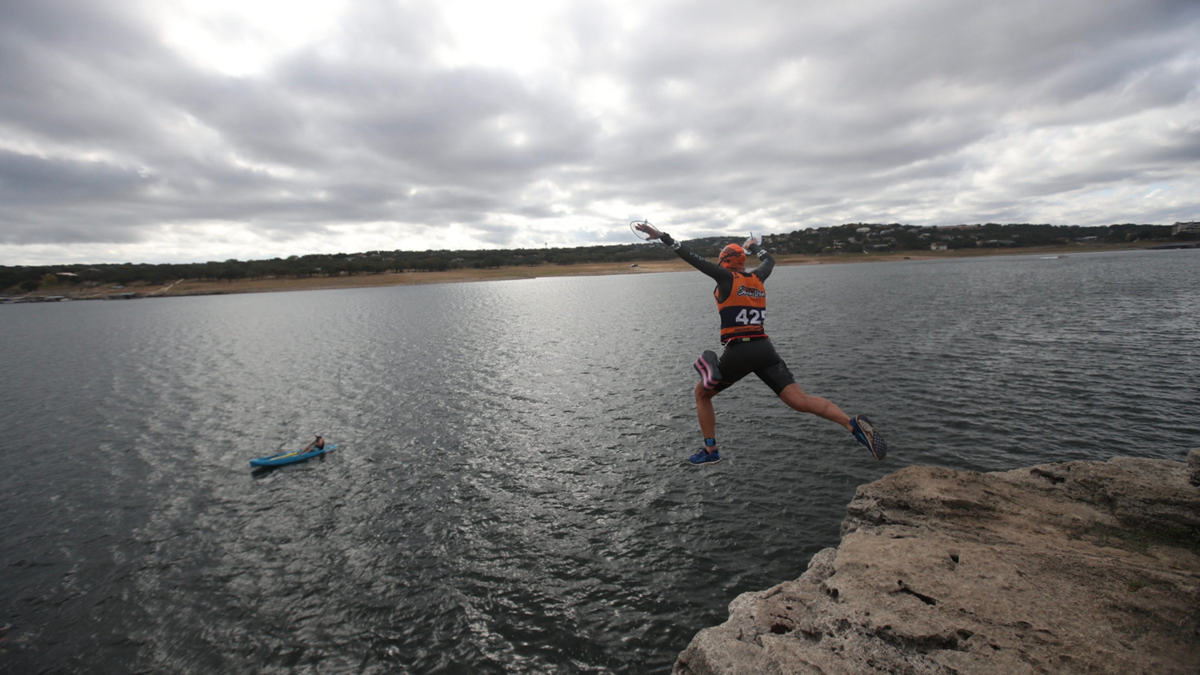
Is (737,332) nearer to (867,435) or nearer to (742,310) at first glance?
(742,310)

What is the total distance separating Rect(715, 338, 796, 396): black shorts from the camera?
32.3 feet

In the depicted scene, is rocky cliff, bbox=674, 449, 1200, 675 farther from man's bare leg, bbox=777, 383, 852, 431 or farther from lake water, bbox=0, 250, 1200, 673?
lake water, bbox=0, 250, 1200, 673

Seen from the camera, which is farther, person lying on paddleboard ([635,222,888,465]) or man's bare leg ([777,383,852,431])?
person lying on paddleboard ([635,222,888,465])

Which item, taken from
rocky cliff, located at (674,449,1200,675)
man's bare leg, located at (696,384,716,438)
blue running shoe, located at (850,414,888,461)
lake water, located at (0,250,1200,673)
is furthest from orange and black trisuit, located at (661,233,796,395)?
lake water, located at (0,250,1200,673)

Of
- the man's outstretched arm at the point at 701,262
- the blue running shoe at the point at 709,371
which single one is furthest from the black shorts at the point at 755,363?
the man's outstretched arm at the point at 701,262

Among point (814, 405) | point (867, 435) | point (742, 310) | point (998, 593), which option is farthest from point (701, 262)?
point (998, 593)

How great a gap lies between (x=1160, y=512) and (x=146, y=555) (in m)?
23.8

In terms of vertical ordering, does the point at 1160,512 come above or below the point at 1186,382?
above

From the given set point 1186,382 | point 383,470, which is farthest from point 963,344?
point 383,470

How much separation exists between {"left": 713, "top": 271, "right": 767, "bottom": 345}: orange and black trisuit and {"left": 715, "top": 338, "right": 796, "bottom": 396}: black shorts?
0.18 m

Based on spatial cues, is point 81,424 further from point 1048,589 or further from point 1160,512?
point 1160,512

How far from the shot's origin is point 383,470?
62.7 feet

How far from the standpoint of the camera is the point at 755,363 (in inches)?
389

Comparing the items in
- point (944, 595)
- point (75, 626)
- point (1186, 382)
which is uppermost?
point (944, 595)
